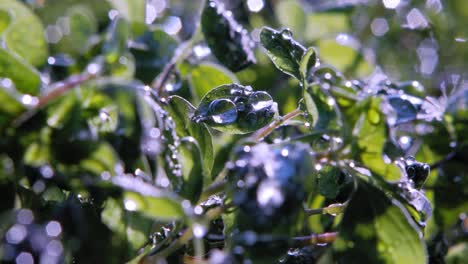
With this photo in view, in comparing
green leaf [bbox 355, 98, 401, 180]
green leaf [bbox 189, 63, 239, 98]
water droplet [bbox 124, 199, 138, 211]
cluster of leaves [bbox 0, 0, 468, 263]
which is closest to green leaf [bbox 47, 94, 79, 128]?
cluster of leaves [bbox 0, 0, 468, 263]

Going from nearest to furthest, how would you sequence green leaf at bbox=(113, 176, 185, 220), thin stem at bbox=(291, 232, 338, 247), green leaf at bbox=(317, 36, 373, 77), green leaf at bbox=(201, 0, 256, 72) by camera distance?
green leaf at bbox=(113, 176, 185, 220)
thin stem at bbox=(291, 232, 338, 247)
green leaf at bbox=(201, 0, 256, 72)
green leaf at bbox=(317, 36, 373, 77)

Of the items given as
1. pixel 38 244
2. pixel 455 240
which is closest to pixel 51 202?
pixel 38 244

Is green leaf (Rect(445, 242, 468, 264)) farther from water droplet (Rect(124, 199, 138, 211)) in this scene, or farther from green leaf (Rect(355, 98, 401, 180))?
water droplet (Rect(124, 199, 138, 211))

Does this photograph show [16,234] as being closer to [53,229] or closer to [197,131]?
[53,229]

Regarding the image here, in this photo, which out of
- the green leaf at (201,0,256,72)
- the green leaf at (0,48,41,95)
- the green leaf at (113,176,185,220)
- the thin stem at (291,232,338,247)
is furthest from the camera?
the green leaf at (201,0,256,72)

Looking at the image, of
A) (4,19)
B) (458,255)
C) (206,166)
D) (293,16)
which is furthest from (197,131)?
(293,16)

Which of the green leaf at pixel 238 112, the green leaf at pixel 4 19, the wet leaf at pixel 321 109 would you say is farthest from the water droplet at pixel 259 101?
the green leaf at pixel 4 19
